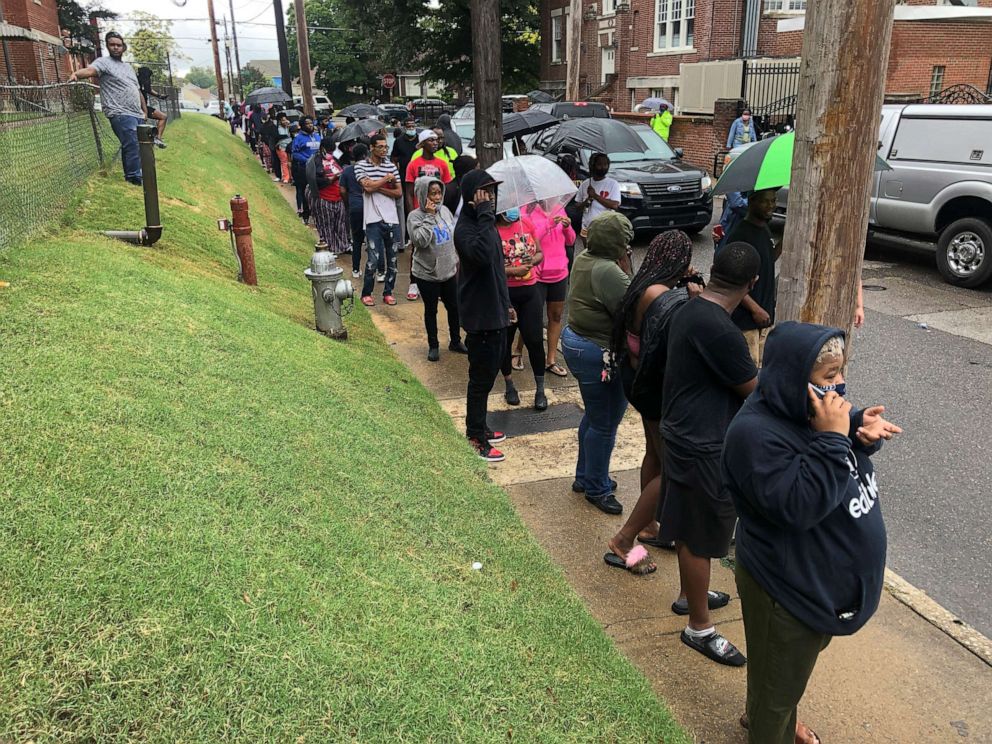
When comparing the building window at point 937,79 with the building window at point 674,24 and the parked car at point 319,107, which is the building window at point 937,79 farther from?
the parked car at point 319,107

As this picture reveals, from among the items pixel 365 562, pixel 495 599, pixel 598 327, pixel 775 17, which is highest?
pixel 775 17

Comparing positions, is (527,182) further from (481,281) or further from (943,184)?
(943,184)

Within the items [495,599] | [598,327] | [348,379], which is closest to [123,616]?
[495,599]

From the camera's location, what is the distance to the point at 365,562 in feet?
10.3

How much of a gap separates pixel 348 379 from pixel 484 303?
46.1 inches

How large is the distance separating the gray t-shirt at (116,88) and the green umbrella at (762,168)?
774cm

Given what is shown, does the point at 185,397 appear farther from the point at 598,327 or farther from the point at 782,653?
the point at 782,653

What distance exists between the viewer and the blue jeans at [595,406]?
14.4ft

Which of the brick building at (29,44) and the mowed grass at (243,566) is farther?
the brick building at (29,44)

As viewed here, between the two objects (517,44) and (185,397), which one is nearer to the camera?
(185,397)

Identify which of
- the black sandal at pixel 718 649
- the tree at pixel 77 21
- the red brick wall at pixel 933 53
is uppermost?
the tree at pixel 77 21

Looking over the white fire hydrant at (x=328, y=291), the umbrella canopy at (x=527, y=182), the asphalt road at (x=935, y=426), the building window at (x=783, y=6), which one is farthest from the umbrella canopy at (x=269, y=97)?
the umbrella canopy at (x=527, y=182)

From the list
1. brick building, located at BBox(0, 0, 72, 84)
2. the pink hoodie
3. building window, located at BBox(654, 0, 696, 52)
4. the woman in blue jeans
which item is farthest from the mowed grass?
building window, located at BBox(654, 0, 696, 52)

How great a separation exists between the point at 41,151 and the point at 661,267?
6316mm
